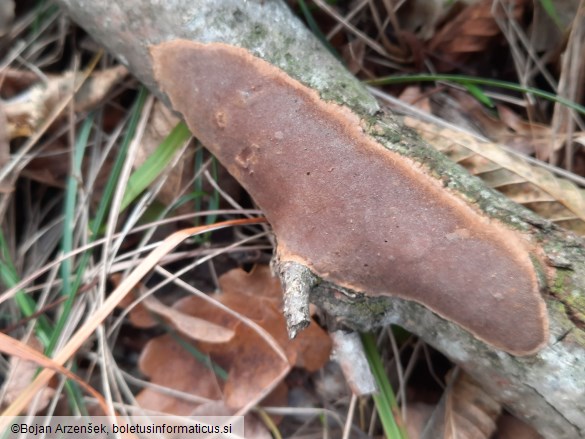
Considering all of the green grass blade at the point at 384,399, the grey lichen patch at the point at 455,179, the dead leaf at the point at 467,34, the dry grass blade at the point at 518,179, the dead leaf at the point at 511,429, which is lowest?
the dead leaf at the point at 511,429

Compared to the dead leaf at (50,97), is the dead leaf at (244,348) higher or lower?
lower

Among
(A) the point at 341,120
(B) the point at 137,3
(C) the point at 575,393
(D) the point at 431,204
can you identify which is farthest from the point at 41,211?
(C) the point at 575,393

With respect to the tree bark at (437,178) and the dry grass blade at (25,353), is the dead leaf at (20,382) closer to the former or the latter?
the dry grass blade at (25,353)

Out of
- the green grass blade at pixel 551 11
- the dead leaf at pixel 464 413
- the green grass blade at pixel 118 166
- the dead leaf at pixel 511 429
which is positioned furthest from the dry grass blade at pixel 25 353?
the green grass blade at pixel 551 11

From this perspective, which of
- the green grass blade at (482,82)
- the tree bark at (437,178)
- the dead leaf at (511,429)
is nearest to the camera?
the tree bark at (437,178)

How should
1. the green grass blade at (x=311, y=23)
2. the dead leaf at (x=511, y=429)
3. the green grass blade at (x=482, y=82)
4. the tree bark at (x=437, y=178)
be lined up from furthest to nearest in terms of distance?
the green grass blade at (x=311, y=23) < the green grass blade at (x=482, y=82) < the dead leaf at (x=511, y=429) < the tree bark at (x=437, y=178)

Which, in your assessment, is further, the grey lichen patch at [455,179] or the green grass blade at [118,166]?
the green grass blade at [118,166]

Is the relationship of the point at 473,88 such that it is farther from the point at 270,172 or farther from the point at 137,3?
the point at 137,3
